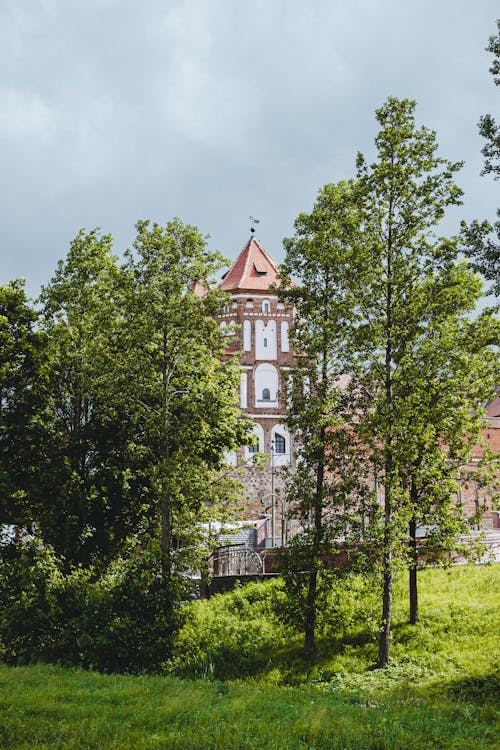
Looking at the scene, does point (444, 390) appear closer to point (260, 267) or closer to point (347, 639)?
point (347, 639)

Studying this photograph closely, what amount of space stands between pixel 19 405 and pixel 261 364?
2192 centimetres

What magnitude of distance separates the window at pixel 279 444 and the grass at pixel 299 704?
65.3 ft

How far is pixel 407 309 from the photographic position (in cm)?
1369

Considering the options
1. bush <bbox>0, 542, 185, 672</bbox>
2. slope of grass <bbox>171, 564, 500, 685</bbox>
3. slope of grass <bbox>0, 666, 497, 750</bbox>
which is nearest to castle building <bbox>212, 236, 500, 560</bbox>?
slope of grass <bbox>171, 564, 500, 685</bbox>

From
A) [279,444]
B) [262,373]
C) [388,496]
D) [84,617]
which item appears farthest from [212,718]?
[262,373]

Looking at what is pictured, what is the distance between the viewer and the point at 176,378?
53.1 feet

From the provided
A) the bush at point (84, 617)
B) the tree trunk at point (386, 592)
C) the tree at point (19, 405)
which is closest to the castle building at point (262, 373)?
the tree at point (19, 405)

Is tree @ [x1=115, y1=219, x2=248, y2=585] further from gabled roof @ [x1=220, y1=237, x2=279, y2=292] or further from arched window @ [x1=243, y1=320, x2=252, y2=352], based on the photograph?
gabled roof @ [x1=220, y1=237, x2=279, y2=292]

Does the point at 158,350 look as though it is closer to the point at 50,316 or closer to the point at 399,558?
the point at 50,316

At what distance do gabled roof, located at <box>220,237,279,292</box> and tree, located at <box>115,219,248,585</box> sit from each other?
21449 millimetres

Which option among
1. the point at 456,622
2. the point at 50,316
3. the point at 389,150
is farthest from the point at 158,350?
the point at 456,622

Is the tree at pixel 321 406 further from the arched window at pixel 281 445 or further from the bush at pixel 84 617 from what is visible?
the arched window at pixel 281 445

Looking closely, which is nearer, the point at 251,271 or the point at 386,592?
the point at 386,592

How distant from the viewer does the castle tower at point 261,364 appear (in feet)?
113
